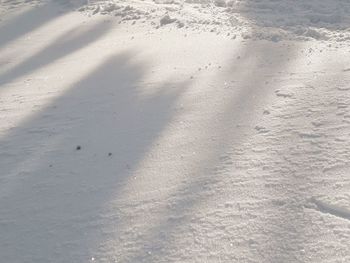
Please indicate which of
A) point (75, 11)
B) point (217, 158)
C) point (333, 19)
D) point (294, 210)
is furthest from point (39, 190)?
point (75, 11)

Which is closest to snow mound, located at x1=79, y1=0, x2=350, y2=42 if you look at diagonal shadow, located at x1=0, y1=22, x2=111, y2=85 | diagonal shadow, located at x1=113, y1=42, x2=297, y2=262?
diagonal shadow, located at x1=0, y1=22, x2=111, y2=85

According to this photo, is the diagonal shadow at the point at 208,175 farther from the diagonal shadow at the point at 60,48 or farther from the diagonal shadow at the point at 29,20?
the diagonal shadow at the point at 29,20

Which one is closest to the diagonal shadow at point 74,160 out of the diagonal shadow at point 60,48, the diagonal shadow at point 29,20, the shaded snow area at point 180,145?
the shaded snow area at point 180,145

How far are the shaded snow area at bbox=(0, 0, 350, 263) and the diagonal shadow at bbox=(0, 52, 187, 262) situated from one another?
1cm

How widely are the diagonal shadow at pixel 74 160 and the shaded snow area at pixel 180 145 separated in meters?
0.01

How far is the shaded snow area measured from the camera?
11.3 ft

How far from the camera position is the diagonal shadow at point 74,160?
140 inches

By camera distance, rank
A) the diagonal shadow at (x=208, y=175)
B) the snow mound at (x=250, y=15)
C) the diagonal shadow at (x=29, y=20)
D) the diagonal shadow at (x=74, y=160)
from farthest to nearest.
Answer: the diagonal shadow at (x=29, y=20) < the snow mound at (x=250, y=15) < the diagonal shadow at (x=74, y=160) < the diagonal shadow at (x=208, y=175)

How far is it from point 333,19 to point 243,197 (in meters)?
4.93

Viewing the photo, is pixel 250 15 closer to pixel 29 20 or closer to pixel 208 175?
pixel 29 20

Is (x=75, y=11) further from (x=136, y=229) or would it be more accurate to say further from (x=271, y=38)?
(x=136, y=229)

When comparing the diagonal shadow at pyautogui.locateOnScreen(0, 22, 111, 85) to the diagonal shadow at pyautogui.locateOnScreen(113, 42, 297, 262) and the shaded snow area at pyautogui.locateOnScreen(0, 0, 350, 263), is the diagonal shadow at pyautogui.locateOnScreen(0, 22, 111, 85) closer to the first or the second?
the shaded snow area at pyautogui.locateOnScreen(0, 0, 350, 263)

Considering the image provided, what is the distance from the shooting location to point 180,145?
14.9 ft

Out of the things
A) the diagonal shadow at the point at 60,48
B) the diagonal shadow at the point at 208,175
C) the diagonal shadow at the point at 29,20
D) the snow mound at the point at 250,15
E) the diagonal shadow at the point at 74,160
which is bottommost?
the diagonal shadow at the point at 29,20
